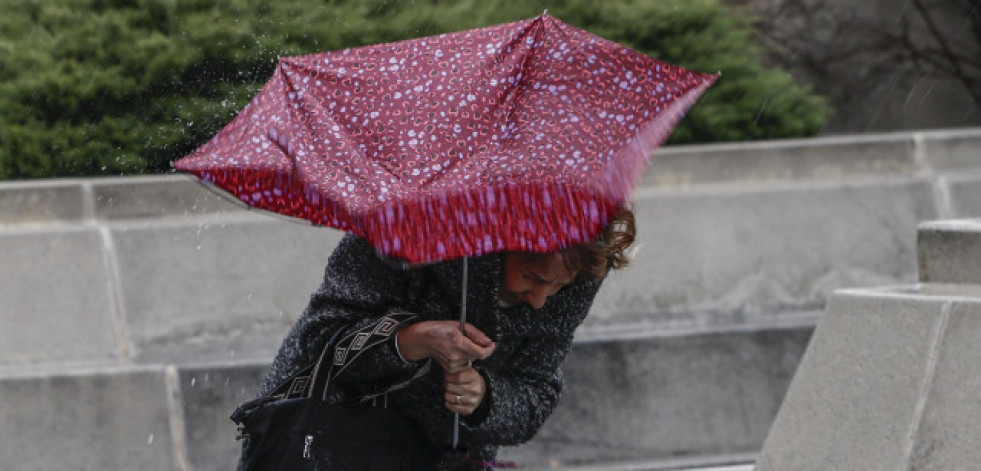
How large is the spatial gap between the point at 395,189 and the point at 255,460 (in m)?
0.71

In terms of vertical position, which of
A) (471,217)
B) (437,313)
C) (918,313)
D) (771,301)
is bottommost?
(771,301)

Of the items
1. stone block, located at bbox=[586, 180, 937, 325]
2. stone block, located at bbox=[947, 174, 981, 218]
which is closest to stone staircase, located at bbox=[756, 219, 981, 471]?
stone block, located at bbox=[586, 180, 937, 325]

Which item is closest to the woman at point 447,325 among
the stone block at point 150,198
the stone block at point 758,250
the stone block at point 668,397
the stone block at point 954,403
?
the stone block at point 954,403

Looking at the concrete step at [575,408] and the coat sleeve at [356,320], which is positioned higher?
the coat sleeve at [356,320]

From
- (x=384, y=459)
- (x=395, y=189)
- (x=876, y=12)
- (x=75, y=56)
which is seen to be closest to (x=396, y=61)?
(x=395, y=189)

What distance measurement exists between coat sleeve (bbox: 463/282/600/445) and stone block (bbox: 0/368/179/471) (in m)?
2.83

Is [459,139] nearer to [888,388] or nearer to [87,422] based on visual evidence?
[888,388]

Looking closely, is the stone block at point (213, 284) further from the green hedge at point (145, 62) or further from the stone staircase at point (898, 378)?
the stone staircase at point (898, 378)

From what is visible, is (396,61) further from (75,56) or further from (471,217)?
(75,56)

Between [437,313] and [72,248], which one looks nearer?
[437,313]

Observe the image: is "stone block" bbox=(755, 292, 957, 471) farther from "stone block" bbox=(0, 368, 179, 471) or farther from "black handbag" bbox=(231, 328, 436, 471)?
"stone block" bbox=(0, 368, 179, 471)

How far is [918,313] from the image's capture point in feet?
15.7

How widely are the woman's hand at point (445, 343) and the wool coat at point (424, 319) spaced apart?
3cm

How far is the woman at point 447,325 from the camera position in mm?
3156
